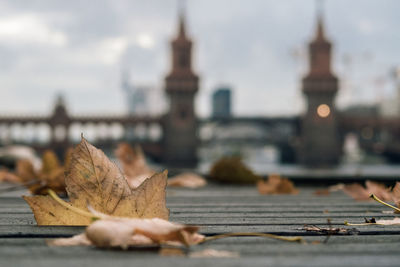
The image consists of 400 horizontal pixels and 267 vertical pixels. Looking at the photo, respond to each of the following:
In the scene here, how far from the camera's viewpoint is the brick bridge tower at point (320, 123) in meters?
38.8

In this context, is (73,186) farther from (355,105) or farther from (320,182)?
(355,105)

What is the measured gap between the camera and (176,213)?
1.18m

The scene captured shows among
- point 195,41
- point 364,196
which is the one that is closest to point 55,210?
point 364,196

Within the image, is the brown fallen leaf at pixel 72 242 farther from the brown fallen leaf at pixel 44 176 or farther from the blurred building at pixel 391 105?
the blurred building at pixel 391 105

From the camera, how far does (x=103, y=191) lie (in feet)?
2.76

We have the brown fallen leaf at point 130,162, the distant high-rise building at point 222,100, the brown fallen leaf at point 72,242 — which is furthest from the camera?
the distant high-rise building at point 222,100

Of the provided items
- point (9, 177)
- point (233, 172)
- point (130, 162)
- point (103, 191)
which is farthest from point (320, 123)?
point (103, 191)

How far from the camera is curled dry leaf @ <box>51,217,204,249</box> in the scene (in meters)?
0.65

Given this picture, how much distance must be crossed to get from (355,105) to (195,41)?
1339 inches

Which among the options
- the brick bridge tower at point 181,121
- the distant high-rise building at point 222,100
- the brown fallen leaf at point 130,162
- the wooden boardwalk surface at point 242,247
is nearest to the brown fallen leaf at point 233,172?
the brown fallen leaf at point 130,162

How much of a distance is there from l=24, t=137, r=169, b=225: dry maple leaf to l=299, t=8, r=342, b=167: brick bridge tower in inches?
1539

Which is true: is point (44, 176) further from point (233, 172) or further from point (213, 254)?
point (213, 254)

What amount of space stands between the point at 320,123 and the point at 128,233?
3952 cm

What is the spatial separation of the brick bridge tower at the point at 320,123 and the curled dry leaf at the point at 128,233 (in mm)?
39218
